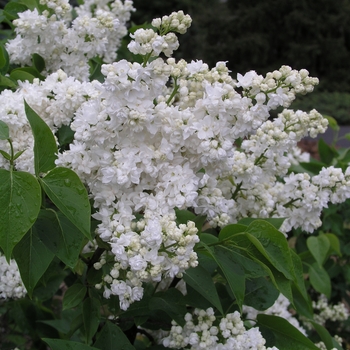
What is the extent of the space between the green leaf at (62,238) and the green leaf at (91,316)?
26cm

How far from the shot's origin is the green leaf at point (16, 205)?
111 cm

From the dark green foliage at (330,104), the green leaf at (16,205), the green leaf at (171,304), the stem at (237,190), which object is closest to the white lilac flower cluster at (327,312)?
the stem at (237,190)

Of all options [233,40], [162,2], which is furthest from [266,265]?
[162,2]

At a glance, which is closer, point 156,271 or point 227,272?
point 156,271

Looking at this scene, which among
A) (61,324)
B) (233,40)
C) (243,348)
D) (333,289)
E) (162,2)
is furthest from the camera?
(162,2)

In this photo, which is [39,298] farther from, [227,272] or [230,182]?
[227,272]

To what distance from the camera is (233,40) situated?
2148cm

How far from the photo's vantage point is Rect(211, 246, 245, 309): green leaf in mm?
1331

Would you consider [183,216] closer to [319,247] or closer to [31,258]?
[31,258]

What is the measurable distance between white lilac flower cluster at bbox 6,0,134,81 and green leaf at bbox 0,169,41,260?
88cm

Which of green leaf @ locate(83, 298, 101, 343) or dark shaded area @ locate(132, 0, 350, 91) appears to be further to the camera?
dark shaded area @ locate(132, 0, 350, 91)

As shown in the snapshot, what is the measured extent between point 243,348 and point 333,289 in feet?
6.63

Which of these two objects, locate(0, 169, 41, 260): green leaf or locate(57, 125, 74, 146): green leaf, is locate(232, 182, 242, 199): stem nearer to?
locate(57, 125, 74, 146): green leaf

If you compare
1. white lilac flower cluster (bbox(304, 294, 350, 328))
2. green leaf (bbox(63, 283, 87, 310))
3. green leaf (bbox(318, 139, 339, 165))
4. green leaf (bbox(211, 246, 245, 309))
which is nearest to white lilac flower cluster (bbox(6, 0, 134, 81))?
green leaf (bbox(63, 283, 87, 310))
